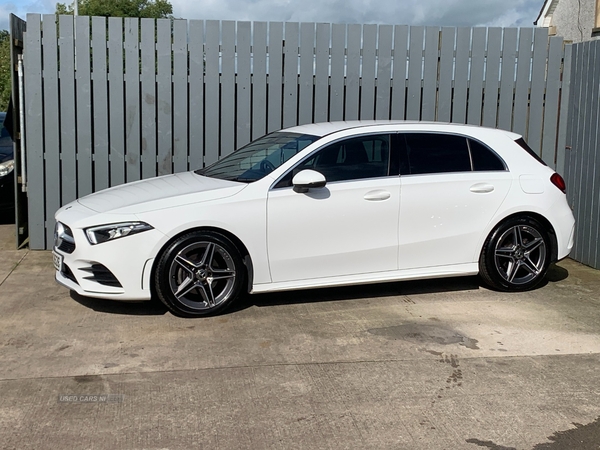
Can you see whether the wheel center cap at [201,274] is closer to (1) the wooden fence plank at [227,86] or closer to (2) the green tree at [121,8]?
(1) the wooden fence plank at [227,86]

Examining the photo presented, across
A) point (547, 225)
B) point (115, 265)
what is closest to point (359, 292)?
point (547, 225)

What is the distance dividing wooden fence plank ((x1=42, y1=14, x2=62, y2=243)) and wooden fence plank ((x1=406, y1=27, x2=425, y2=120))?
420 cm

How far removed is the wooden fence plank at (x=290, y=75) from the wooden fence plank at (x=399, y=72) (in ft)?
3.94

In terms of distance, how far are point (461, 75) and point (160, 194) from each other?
456 centimetres

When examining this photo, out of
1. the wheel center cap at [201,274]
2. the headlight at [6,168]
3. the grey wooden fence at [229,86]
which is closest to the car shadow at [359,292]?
the wheel center cap at [201,274]

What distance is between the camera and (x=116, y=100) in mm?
8781

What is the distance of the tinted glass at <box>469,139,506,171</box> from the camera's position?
6902 mm

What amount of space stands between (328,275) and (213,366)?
5.49ft

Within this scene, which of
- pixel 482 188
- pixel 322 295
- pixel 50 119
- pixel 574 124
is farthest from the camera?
pixel 574 124

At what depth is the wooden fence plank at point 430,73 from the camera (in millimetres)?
9008

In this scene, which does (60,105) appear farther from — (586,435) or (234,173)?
(586,435)

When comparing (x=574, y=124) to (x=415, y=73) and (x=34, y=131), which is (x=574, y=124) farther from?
(x=34, y=131)

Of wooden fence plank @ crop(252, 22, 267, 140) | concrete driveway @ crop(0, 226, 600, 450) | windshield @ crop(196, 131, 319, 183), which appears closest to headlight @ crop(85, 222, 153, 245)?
concrete driveway @ crop(0, 226, 600, 450)

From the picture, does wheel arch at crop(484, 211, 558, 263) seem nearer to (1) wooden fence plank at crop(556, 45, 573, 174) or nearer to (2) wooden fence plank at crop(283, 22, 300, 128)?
(1) wooden fence plank at crop(556, 45, 573, 174)
